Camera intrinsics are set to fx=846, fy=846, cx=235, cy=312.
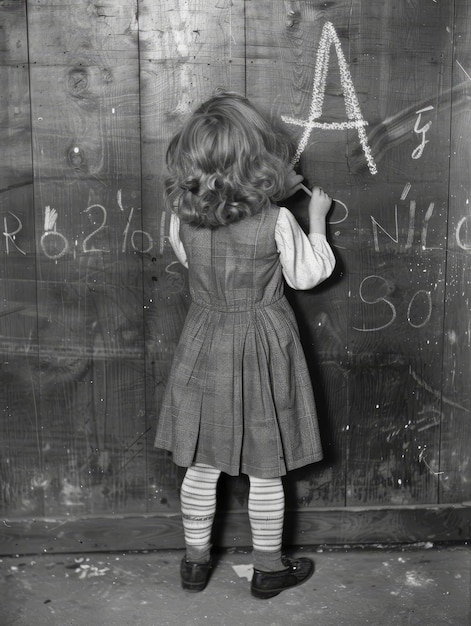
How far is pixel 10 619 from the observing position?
2.32 m

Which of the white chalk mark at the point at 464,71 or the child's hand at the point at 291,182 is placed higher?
the white chalk mark at the point at 464,71

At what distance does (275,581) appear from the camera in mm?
2445

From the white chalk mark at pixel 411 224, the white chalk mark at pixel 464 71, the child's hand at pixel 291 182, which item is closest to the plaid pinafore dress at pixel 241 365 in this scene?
the child's hand at pixel 291 182

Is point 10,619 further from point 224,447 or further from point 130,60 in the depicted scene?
point 130,60

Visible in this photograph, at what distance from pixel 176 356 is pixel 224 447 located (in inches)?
11.6

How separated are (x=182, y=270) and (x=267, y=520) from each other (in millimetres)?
778

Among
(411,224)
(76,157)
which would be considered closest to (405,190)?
(411,224)

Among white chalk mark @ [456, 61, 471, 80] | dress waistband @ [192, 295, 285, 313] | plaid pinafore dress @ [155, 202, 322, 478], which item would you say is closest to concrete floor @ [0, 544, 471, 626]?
plaid pinafore dress @ [155, 202, 322, 478]

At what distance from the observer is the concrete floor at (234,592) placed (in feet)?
7.64

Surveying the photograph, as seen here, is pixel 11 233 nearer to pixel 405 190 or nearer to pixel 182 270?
pixel 182 270

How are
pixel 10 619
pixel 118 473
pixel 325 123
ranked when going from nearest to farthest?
1. pixel 10 619
2. pixel 325 123
3. pixel 118 473

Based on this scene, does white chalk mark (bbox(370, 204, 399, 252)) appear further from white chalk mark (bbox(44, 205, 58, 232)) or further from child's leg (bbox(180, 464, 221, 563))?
white chalk mark (bbox(44, 205, 58, 232))

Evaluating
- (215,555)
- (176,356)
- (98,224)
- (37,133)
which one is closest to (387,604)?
(215,555)

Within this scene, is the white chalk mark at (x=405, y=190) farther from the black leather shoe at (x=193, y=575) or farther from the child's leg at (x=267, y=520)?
the black leather shoe at (x=193, y=575)
